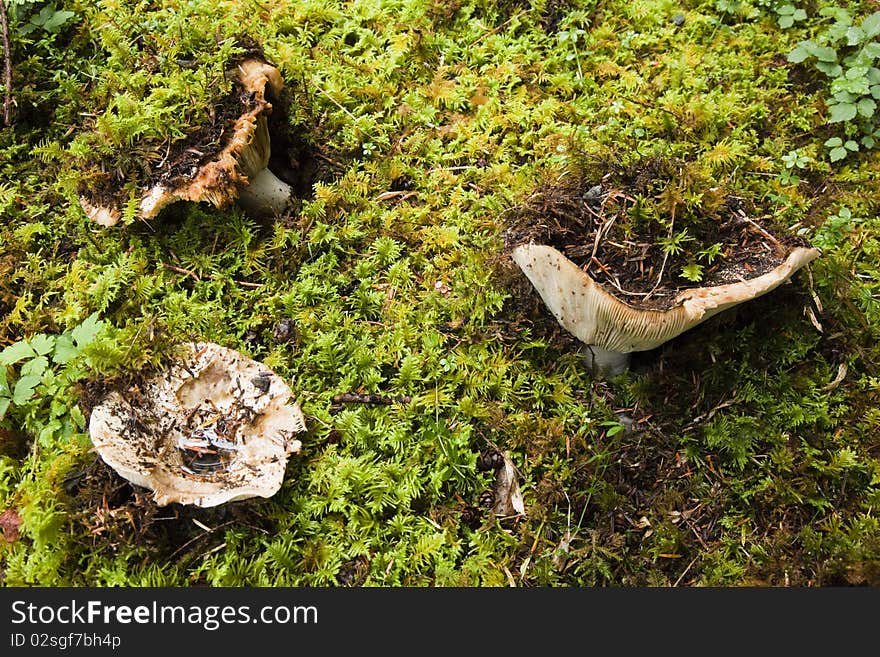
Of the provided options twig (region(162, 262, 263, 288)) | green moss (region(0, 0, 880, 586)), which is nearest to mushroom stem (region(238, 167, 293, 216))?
green moss (region(0, 0, 880, 586))

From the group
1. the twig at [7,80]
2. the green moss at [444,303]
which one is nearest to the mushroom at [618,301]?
the green moss at [444,303]

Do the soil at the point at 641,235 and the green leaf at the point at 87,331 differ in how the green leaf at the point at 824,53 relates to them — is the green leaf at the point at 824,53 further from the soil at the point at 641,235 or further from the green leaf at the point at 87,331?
the green leaf at the point at 87,331

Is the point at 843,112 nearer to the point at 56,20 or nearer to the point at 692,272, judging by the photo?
the point at 692,272

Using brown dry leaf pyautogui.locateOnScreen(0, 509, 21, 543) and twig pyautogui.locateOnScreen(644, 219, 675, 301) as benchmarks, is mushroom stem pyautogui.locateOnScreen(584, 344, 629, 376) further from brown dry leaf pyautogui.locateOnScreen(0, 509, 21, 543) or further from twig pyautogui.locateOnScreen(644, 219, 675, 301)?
brown dry leaf pyautogui.locateOnScreen(0, 509, 21, 543)

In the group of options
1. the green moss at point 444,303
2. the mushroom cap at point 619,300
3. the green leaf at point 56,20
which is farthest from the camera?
the green leaf at point 56,20

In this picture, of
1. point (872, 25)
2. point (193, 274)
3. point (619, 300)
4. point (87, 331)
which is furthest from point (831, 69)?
point (87, 331)

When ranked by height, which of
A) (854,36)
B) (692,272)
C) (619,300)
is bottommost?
(692,272)
